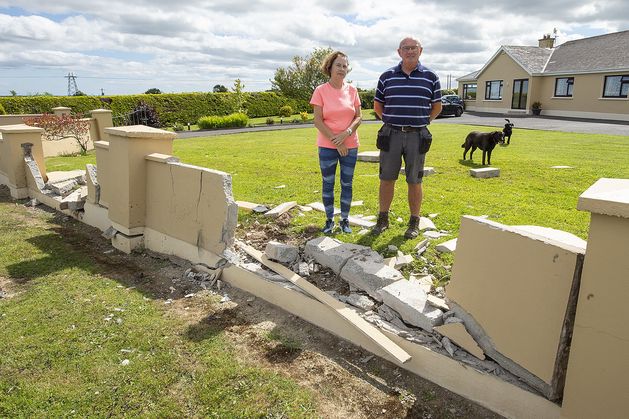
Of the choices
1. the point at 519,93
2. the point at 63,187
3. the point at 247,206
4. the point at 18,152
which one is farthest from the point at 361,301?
the point at 519,93

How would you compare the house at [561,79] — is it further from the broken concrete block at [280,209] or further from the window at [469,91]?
the broken concrete block at [280,209]

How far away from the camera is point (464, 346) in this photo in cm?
304

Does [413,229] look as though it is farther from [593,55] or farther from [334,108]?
[593,55]

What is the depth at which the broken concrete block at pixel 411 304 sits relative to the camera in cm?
327

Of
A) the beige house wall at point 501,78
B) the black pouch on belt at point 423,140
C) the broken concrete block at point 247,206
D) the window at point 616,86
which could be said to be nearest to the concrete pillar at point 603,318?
the black pouch on belt at point 423,140

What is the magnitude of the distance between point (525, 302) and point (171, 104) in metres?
29.2

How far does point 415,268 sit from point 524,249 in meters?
1.64

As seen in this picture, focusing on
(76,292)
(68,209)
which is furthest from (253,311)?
(68,209)

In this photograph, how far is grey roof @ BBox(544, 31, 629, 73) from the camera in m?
26.0

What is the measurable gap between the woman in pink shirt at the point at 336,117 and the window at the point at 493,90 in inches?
1270

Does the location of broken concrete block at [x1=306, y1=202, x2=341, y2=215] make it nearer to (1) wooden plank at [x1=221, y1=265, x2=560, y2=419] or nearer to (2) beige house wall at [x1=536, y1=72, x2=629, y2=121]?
(1) wooden plank at [x1=221, y1=265, x2=560, y2=419]

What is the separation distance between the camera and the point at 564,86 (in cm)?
2875

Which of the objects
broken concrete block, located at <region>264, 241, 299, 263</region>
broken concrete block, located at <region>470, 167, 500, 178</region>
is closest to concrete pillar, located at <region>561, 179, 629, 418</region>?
broken concrete block, located at <region>264, 241, 299, 263</region>

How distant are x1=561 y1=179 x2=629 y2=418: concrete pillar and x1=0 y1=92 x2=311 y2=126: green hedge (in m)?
26.3
